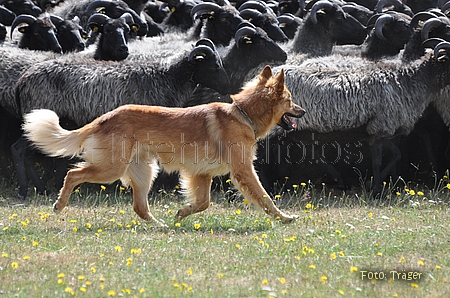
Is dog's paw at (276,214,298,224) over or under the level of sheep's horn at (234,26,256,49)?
under

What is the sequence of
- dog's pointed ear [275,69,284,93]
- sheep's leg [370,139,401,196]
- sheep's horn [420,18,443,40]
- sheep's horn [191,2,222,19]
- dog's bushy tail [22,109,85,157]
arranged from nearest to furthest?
dog's bushy tail [22,109,85,157] < dog's pointed ear [275,69,284,93] < sheep's leg [370,139,401,196] < sheep's horn [420,18,443,40] < sheep's horn [191,2,222,19]

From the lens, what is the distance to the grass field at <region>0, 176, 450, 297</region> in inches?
210

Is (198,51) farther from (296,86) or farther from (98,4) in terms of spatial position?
(98,4)

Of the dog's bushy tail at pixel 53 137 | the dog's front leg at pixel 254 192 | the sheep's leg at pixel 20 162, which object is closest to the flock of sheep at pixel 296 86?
the sheep's leg at pixel 20 162

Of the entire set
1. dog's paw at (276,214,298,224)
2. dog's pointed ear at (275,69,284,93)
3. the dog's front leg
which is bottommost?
dog's paw at (276,214,298,224)

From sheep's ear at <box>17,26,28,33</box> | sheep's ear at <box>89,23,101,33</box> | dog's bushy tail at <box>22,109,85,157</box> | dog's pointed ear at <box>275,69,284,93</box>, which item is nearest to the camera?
dog's bushy tail at <box>22,109,85,157</box>

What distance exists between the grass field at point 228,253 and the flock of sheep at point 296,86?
183cm

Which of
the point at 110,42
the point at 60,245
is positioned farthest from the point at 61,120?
the point at 60,245

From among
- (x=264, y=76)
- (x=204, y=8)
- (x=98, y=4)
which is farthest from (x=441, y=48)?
(x=98, y=4)

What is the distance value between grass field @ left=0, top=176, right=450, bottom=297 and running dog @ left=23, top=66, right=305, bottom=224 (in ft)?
1.12

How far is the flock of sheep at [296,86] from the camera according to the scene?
409 inches

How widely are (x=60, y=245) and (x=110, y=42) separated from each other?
5975 millimetres

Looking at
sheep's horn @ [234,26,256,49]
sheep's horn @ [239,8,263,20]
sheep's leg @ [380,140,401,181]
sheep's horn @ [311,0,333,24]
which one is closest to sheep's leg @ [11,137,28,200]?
sheep's horn @ [234,26,256,49]

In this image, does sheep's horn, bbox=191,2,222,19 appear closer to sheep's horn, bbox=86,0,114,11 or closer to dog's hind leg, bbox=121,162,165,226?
sheep's horn, bbox=86,0,114,11
